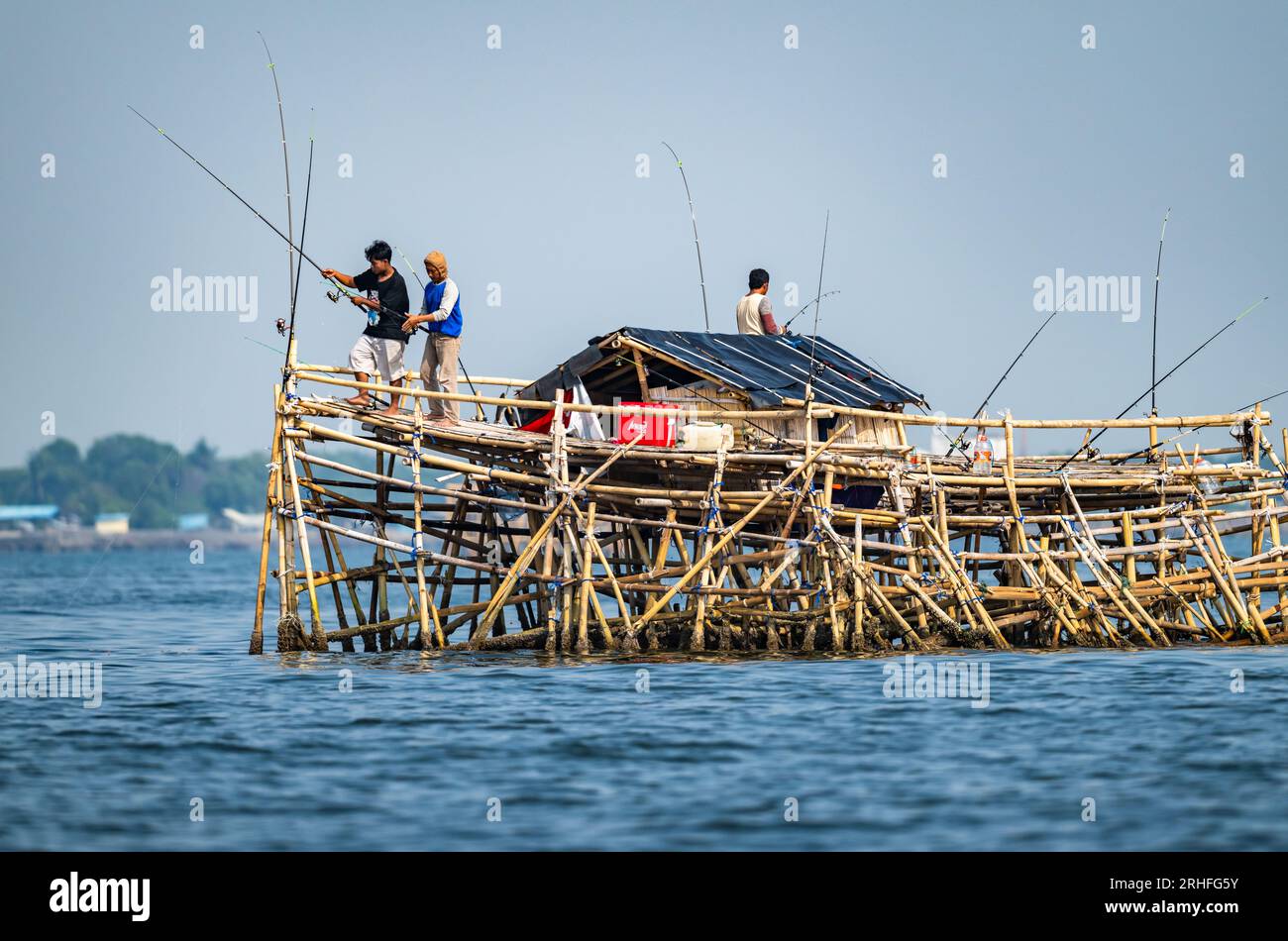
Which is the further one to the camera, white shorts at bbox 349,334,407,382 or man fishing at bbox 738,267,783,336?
man fishing at bbox 738,267,783,336

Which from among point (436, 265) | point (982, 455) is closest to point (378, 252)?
point (436, 265)

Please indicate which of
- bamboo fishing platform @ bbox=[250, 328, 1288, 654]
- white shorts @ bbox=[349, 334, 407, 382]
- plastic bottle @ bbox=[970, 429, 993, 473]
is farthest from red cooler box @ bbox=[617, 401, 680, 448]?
plastic bottle @ bbox=[970, 429, 993, 473]

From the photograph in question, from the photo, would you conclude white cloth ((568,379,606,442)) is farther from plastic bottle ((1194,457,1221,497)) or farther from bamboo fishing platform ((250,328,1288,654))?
plastic bottle ((1194,457,1221,497))

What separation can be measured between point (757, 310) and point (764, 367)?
8.34 feet

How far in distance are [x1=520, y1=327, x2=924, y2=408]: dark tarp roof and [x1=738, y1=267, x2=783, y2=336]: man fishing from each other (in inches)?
14.3

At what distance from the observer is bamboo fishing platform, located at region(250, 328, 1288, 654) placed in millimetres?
23766

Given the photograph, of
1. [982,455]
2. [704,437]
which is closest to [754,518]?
[704,437]

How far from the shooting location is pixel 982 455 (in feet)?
90.0

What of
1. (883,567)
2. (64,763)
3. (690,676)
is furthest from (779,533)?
(64,763)

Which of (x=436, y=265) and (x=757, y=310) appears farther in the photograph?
(x=757, y=310)

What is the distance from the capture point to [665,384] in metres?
26.9

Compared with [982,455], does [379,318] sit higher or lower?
higher

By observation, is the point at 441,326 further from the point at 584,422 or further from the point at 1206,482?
the point at 1206,482

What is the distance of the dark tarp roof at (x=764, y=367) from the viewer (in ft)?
84.9
